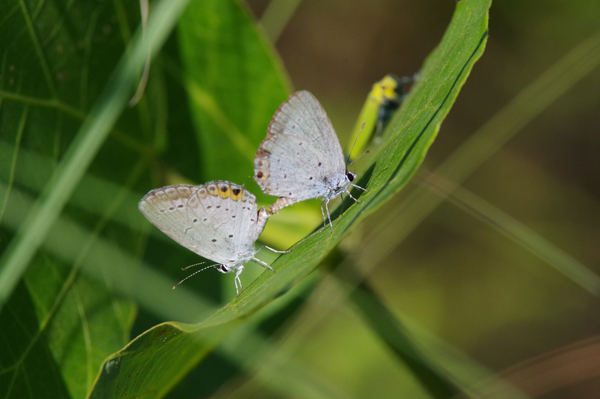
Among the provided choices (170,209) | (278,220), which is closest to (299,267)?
(170,209)

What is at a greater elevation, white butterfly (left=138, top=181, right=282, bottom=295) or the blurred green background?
the blurred green background

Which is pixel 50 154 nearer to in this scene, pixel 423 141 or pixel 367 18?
pixel 423 141

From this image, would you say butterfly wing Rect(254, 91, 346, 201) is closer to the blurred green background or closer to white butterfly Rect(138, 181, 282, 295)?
white butterfly Rect(138, 181, 282, 295)

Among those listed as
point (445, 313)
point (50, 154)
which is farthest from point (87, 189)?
point (445, 313)

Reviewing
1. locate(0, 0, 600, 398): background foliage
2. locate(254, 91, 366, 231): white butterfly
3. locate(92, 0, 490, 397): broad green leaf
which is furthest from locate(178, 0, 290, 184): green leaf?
locate(92, 0, 490, 397): broad green leaf


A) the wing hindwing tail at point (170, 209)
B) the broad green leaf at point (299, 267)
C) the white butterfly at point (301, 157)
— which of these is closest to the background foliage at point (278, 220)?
the broad green leaf at point (299, 267)

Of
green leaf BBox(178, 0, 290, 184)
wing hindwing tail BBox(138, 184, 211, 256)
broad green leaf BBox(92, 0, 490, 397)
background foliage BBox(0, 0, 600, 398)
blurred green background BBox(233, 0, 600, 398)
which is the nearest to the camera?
broad green leaf BBox(92, 0, 490, 397)
